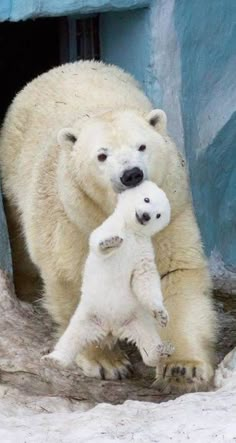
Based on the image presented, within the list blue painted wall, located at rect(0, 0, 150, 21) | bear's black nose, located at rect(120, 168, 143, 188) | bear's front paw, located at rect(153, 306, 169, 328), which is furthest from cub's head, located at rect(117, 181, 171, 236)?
blue painted wall, located at rect(0, 0, 150, 21)

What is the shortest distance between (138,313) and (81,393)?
66 cm

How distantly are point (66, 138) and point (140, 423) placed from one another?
1.57m

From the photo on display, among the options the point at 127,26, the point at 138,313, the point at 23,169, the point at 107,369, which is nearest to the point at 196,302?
the point at 107,369

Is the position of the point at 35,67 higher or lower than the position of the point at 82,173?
lower

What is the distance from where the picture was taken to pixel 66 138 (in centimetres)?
478

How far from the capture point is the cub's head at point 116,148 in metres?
4.39

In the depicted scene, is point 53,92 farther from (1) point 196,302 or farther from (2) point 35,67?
(2) point 35,67

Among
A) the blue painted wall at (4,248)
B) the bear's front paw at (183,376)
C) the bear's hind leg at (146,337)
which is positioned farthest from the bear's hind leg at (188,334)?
the blue painted wall at (4,248)

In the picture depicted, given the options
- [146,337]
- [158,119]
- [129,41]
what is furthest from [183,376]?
[129,41]

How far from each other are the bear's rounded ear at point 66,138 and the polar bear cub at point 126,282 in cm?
79

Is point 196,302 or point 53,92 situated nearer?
point 196,302

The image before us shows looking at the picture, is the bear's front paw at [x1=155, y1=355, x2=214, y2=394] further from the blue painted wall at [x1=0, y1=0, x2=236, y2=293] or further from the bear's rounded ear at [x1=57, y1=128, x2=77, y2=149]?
the blue painted wall at [x1=0, y1=0, x2=236, y2=293]

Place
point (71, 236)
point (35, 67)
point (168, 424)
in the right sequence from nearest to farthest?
point (168, 424) → point (71, 236) → point (35, 67)

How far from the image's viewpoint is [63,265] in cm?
500
